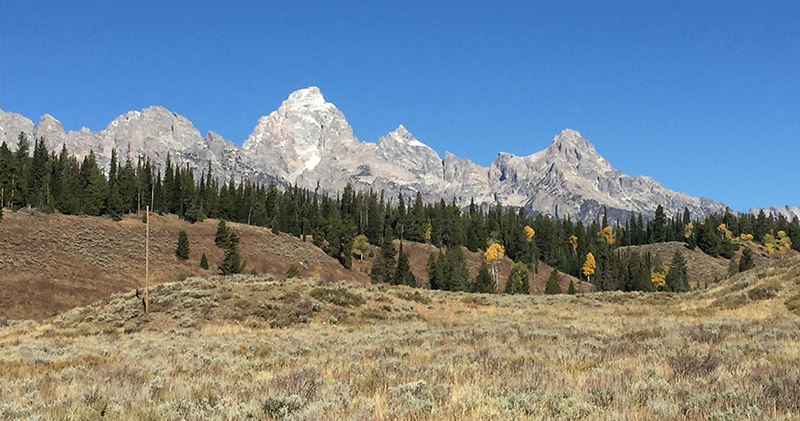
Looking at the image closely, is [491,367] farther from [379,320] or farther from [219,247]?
[219,247]

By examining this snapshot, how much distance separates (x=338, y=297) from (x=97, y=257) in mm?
56557

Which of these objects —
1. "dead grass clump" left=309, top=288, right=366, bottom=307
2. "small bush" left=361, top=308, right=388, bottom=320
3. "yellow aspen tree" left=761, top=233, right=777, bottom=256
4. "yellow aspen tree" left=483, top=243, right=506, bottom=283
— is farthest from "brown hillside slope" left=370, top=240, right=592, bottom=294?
"yellow aspen tree" left=761, top=233, right=777, bottom=256

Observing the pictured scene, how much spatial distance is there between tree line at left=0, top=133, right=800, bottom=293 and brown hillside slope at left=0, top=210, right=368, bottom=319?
6878 mm

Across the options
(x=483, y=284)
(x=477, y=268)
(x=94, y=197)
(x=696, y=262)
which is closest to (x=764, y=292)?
(x=483, y=284)

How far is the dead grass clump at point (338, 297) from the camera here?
36.0m

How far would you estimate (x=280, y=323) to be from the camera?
3012cm

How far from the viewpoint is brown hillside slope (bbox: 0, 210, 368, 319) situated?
192 ft

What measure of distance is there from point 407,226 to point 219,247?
216 feet

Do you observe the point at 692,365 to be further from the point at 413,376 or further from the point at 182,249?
the point at 182,249

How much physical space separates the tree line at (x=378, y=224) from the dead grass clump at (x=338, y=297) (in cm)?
5884

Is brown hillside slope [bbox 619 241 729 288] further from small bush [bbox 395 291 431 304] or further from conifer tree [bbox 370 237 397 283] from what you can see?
small bush [bbox 395 291 431 304]

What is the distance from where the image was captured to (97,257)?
76875 millimetres

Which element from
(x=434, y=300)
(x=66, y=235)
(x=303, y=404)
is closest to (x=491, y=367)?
(x=303, y=404)

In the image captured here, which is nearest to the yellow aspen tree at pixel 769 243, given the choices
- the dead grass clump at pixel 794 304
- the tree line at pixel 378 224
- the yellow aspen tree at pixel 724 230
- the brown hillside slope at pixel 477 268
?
the tree line at pixel 378 224
